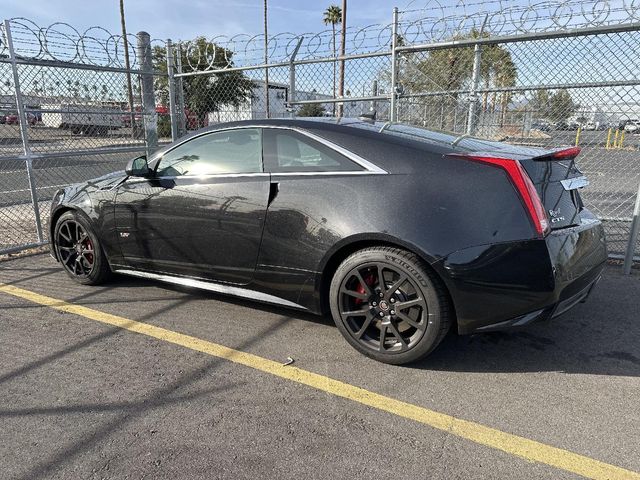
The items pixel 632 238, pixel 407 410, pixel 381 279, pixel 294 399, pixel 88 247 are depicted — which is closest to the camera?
pixel 407 410

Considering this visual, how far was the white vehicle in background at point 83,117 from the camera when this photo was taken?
6414 mm

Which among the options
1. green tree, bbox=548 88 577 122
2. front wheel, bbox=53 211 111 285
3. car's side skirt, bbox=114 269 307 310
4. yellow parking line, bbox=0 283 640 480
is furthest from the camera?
green tree, bbox=548 88 577 122

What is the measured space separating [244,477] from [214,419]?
47 centimetres

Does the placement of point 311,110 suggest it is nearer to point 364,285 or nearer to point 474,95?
point 474,95

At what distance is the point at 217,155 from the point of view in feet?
12.2

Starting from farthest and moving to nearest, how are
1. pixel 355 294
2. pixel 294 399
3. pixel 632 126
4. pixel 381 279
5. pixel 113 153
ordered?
pixel 113 153, pixel 632 126, pixel 355 294, pixel 381 279, pixel 294 399

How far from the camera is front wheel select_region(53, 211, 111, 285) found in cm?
440

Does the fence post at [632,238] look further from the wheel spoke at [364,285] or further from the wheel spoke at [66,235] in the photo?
the wheel spoke at [66,235]

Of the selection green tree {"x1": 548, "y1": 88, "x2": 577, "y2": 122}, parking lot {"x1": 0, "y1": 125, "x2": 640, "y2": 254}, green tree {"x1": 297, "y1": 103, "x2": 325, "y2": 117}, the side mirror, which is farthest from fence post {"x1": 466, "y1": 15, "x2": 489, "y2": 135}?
the side mirror

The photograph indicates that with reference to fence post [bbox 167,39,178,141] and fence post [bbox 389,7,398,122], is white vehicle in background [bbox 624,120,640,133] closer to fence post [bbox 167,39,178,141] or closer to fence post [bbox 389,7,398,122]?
fence post [bbox 389,7,398,122]

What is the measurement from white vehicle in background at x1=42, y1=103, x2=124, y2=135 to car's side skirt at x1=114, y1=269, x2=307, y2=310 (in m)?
3.32

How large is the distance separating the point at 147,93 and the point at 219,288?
4.62 m

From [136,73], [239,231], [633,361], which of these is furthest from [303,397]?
[136,73]

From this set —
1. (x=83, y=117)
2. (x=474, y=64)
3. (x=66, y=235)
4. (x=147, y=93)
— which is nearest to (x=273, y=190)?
(x=66, y=235)
